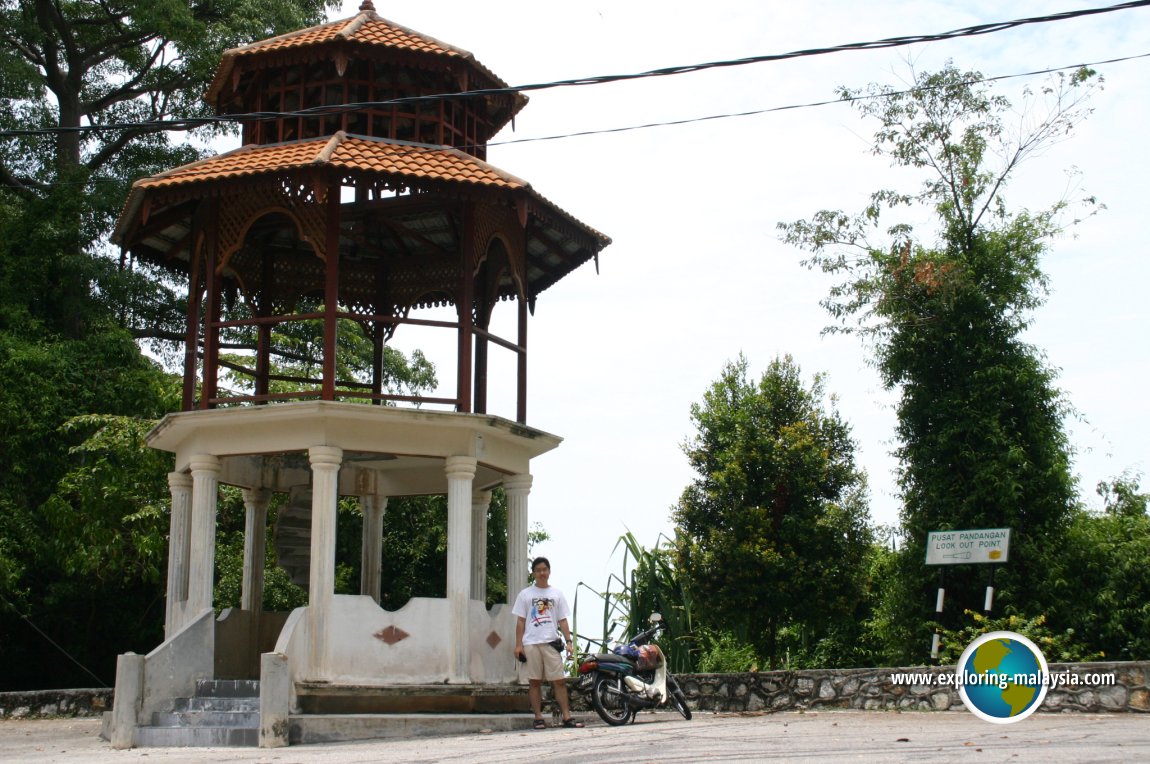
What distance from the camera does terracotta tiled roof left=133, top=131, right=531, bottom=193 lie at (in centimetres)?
1479

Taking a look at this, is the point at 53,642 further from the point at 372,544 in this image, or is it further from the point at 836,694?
the point at 836,694

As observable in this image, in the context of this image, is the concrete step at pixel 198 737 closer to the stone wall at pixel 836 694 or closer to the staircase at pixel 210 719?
the staircase at pixel 210 719

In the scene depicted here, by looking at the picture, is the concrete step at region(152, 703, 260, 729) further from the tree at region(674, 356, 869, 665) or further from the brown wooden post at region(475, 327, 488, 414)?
the tree at region(674, 356, 869, 665)

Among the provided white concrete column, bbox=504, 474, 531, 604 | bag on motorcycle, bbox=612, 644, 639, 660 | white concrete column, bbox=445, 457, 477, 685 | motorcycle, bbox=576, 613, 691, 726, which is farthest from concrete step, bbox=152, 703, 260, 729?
bag on motorcycle, bbox=612, 644, 639, 660

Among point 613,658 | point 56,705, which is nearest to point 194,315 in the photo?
point 56,705

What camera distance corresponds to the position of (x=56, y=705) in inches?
711

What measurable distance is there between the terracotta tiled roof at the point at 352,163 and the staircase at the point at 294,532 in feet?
15.4

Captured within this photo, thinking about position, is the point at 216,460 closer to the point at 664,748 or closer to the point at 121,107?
the point at 664,748

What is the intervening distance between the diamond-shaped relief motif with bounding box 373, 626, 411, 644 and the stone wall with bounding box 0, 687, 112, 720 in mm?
5595

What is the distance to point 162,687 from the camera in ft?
45.8

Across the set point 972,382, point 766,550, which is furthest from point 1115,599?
point 766,550

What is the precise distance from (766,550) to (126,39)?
18.3 m

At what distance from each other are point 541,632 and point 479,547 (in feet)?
10.4

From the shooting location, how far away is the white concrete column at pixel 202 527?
50.2 feet
